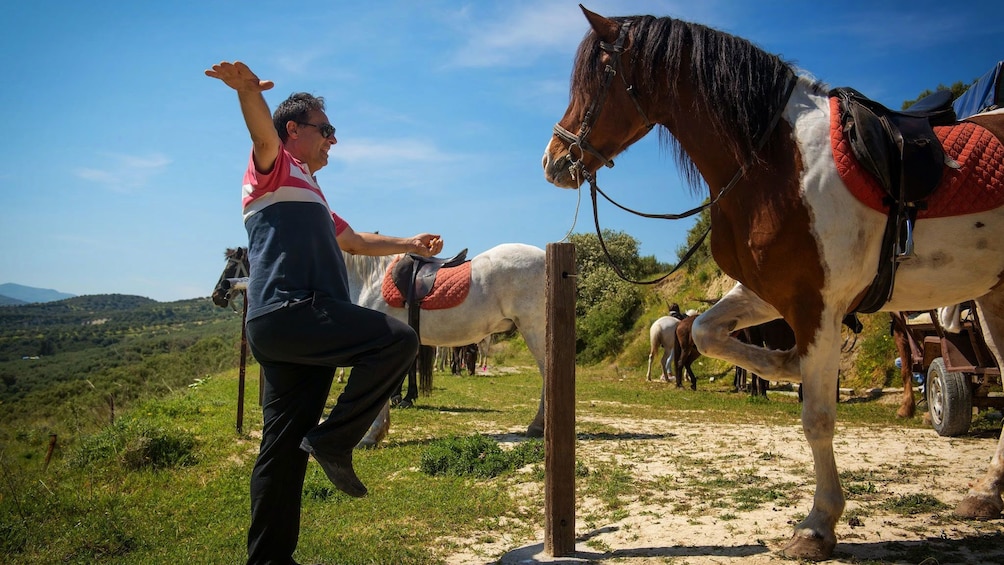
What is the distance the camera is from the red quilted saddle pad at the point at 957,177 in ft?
11.2

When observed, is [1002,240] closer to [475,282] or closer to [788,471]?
[788,471]

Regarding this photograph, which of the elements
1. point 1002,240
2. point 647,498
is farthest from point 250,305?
point 1002,240

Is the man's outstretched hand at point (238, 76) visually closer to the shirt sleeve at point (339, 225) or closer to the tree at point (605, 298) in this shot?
the shirt sleeve at point (339, 225)

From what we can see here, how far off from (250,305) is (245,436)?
5787 mm

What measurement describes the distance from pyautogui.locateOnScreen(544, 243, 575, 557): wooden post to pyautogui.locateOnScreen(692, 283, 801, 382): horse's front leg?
Result: 1019 millimetres

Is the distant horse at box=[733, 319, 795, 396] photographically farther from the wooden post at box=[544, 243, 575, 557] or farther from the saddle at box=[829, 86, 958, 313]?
the wooden post at box=[544, 243, 575, 557]

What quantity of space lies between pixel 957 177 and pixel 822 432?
161 cm

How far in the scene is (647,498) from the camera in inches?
185

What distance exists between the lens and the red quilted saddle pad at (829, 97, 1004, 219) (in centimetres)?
340

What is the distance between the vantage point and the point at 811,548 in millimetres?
3281

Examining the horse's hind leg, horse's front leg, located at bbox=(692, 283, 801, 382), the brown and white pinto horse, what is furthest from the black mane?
the horse's hind leg

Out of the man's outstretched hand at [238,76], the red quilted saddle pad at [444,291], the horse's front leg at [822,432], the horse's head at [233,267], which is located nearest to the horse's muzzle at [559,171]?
the horse's front leg at [822,432]

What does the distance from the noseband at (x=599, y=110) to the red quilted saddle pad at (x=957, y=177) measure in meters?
1.16

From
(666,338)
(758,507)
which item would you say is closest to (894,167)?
(758,507)
